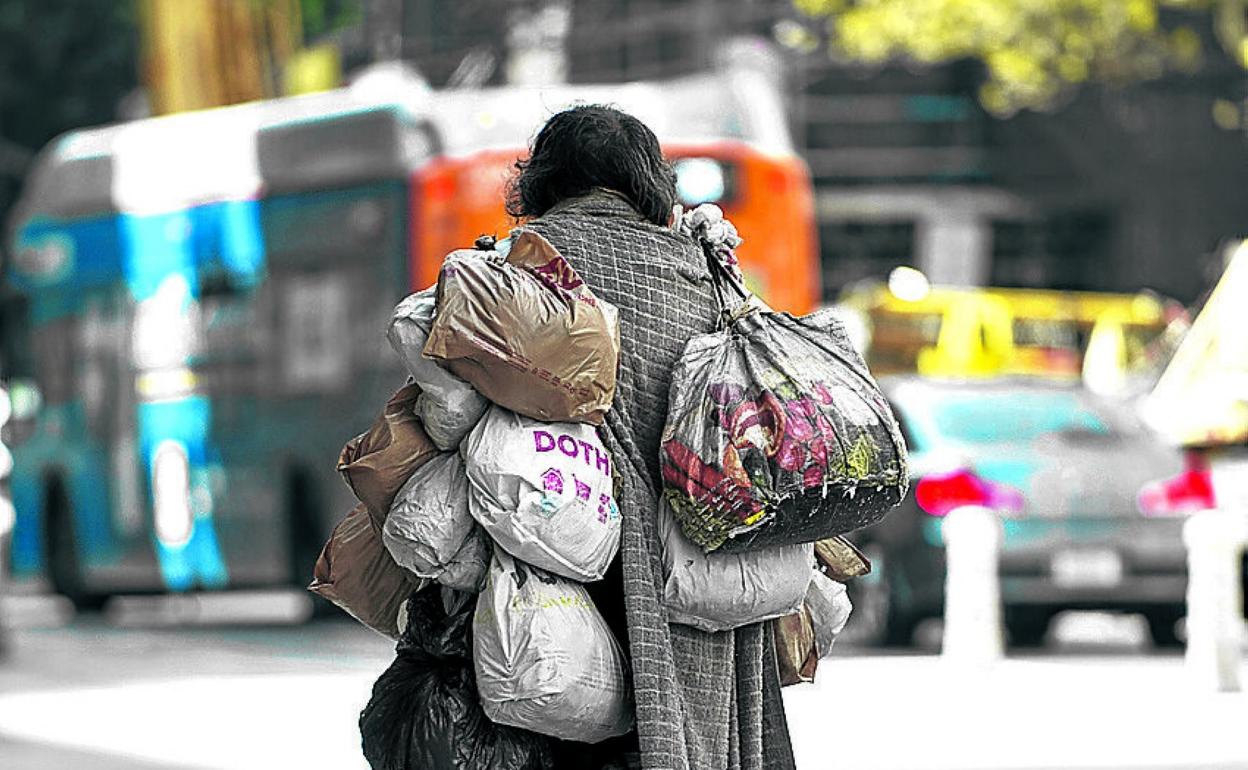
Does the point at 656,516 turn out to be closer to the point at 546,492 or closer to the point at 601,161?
the point at 546,492

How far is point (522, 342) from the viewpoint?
4.29 m

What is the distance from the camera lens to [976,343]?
2100 centimetres

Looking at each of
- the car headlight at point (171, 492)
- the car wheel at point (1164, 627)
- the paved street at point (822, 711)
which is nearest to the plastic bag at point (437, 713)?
the paved street at point (822, 711)

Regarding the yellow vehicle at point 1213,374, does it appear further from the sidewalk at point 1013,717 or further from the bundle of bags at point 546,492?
the bundle of bags at point 546,492

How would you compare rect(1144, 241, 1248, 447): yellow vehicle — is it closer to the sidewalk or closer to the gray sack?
the sidewalk

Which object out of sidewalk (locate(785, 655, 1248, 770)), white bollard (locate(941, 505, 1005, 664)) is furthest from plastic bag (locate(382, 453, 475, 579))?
white bollard (locate(941, 505, 1005, 664))

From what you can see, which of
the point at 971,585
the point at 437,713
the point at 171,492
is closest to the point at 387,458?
the point at 437,713

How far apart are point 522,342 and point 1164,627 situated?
11.6 meters

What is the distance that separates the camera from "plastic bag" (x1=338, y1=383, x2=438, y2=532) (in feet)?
14.5

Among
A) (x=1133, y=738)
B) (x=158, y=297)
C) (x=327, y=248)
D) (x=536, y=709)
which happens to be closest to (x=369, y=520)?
(x=536, y=709)

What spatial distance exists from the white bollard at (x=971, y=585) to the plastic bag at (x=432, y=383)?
8838 mm

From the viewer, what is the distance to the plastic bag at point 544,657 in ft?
14.0

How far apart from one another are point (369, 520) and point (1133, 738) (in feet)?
21.0

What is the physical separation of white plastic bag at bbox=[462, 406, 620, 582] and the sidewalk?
515cm
